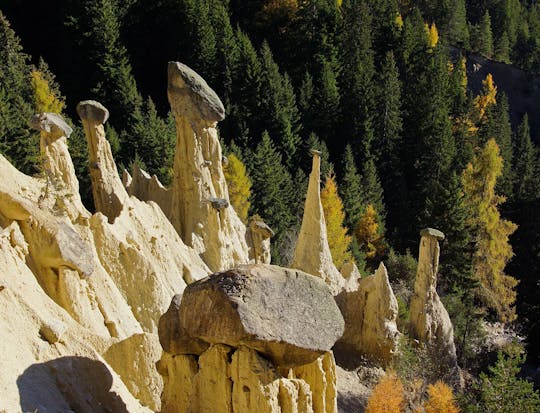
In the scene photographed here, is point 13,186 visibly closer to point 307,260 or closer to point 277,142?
point 307,260

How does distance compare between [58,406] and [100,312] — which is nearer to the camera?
[58,406]

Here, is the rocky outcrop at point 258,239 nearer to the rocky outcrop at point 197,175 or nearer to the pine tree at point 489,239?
the rocky outcrop at point 197,175

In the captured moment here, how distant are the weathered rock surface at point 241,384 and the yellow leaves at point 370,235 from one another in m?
26.9

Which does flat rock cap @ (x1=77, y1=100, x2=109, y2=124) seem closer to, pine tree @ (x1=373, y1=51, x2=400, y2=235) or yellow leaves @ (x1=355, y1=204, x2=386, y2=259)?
yellow leaves @ (x1=355, y1=204, x2=386, y2=259)

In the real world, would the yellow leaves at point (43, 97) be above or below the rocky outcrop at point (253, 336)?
above

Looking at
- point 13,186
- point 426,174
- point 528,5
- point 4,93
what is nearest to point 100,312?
point 13,186

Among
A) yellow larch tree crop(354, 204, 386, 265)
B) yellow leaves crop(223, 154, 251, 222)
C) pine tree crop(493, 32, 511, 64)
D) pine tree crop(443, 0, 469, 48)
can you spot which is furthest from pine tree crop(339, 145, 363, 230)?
pine tree crop(493, 32, 511, 64)

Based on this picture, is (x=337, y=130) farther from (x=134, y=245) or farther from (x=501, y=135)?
(x=134, y=245)

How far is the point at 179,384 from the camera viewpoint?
35.0 feet

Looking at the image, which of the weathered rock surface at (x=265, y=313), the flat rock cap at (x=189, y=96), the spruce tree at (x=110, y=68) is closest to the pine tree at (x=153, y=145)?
the spruce tree at (x=110, y=68)

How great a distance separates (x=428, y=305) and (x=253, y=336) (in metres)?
15.2

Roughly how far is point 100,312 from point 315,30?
42710mm

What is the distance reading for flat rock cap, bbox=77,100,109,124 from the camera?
16.8 meters

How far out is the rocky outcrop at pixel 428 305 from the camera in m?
22.8
